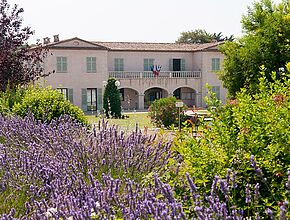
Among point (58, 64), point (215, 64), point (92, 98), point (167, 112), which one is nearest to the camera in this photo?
point (167, 112)

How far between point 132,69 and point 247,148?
1458 inches

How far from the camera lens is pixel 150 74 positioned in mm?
40094

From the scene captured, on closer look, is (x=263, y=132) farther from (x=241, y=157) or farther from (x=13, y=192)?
(x=13, y=192)

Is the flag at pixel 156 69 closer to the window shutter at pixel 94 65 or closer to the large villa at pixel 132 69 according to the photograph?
the large villa at pixel 132 69

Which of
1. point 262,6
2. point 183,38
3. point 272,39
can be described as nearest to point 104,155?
point 272,39

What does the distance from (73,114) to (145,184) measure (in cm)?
608

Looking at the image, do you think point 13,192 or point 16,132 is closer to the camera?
point 13,192

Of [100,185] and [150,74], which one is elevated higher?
[150,74]

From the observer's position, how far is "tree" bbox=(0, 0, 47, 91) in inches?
547

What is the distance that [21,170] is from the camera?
432 centimetres

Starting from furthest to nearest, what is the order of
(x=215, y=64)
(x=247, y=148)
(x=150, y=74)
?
(x=215, y=64), (x=150, y=74), (x=247, y=148)

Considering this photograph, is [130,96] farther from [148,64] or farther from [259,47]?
[259,47]

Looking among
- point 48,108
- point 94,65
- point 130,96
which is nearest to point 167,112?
point 48,108

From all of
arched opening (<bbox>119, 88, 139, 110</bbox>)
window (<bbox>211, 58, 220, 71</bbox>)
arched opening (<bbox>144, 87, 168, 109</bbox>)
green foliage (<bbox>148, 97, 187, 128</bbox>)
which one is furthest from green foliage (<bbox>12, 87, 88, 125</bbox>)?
arched opening (<bbox>144, 87, 168, 109</bbox>)
